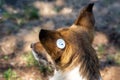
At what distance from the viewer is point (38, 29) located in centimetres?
797

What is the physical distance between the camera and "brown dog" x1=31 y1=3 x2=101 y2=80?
3.27 metres

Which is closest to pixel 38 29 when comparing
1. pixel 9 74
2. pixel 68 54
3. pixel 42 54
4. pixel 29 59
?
pixel 29 59

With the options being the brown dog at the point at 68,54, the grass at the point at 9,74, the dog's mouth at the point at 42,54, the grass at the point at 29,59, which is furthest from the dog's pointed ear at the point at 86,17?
the grass at the point at 29,59

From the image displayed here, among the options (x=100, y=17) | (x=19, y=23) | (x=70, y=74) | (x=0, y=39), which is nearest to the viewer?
(x=70, y=74)

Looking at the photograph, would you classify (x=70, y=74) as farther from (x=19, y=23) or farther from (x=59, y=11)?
(x=59, y=11)

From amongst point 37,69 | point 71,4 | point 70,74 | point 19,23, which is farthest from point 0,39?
point 70,74

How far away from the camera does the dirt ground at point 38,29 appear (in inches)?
271

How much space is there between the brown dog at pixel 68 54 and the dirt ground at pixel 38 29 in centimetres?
317

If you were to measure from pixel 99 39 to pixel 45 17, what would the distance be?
1533 millimetres

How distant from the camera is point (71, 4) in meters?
9.37

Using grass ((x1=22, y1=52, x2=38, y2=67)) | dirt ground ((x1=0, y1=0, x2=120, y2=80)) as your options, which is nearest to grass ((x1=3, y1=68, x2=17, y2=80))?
dirt ground ((x1=0, y1=0, x2=120, y2=80))

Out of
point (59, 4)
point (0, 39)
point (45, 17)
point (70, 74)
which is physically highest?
point (59, 4)

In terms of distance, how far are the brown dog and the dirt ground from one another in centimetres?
→ 317

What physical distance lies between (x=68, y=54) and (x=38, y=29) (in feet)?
15.2
